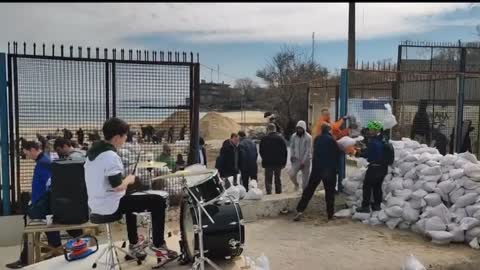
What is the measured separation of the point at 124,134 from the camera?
4.67 m

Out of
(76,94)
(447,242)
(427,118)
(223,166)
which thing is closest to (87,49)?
(76,94)

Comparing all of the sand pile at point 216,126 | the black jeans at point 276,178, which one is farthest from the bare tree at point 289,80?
the black jeans at point 276,178

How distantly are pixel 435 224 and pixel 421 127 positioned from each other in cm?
516

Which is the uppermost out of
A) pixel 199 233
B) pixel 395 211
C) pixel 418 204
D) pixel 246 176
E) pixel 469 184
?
pixel 469 184

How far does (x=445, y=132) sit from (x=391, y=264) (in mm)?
6894

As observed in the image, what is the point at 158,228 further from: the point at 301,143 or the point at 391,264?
the point at 301,143

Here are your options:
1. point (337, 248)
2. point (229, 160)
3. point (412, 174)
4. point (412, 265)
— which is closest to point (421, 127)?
point (412, 174)

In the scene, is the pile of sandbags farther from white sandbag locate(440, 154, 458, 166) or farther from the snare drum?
the snare drum

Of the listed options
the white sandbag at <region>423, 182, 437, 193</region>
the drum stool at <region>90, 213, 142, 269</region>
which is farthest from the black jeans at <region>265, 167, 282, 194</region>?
the drum stool at <region>90, 213, 142, 269</region>

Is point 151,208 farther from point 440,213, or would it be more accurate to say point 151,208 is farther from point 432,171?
point 432,171

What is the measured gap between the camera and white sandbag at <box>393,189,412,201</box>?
7801 millimetres

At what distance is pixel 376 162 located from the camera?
8.05 metres

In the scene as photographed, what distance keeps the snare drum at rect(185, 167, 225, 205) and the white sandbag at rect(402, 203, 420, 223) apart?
148 inches

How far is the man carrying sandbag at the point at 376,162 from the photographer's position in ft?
26.3
